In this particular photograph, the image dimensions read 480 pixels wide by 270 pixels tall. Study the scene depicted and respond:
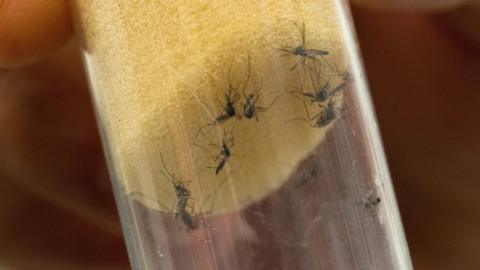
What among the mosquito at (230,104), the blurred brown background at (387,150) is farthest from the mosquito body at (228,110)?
the blurred brown background at (387,150)

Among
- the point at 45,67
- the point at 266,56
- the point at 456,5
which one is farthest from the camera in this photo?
the point at 45,67

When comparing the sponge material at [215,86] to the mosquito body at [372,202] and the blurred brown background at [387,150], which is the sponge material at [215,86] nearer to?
the mosquito body at [372,202]

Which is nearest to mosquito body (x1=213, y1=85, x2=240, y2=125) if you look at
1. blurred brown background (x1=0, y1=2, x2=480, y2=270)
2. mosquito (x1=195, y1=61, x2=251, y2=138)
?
mosquito (x1=195, y1=61, x2=251, y2=138)

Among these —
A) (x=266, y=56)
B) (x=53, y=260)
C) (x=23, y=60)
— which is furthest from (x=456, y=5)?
(x=53, y=260)

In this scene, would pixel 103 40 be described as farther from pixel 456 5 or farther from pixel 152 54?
pixel 456 5

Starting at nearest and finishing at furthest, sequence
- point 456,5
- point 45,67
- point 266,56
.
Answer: point 266,56 < point 456,5 < point 45,67

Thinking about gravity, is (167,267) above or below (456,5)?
below
